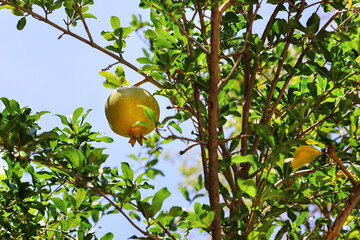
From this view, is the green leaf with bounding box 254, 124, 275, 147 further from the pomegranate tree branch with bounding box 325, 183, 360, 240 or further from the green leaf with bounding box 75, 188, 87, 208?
the green leaf with bounding box 75, 188, 87, 208

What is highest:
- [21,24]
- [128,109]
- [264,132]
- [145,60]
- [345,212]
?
[21,24]

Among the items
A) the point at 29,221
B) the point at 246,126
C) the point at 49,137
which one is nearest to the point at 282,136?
the point at 246,126

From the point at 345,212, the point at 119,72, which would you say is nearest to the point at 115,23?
the point at 119,72

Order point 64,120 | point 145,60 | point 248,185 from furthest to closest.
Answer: point 64,120
point 145,60
point 248,185

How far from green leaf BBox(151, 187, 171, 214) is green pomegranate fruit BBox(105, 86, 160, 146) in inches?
14.4

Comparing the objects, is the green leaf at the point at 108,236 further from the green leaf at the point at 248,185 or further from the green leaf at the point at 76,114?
the green leaf at the point at 248,185

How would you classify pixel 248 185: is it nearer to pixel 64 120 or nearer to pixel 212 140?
pixel 212 140

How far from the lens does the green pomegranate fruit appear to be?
5.38 ft

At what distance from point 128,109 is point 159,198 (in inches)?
17.0

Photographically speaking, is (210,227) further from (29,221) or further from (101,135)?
(29,221)

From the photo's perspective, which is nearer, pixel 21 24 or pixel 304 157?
pixel 304 157

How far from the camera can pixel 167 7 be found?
1.41 metres

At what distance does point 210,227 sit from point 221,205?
22cm

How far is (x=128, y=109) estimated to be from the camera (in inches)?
64.6
